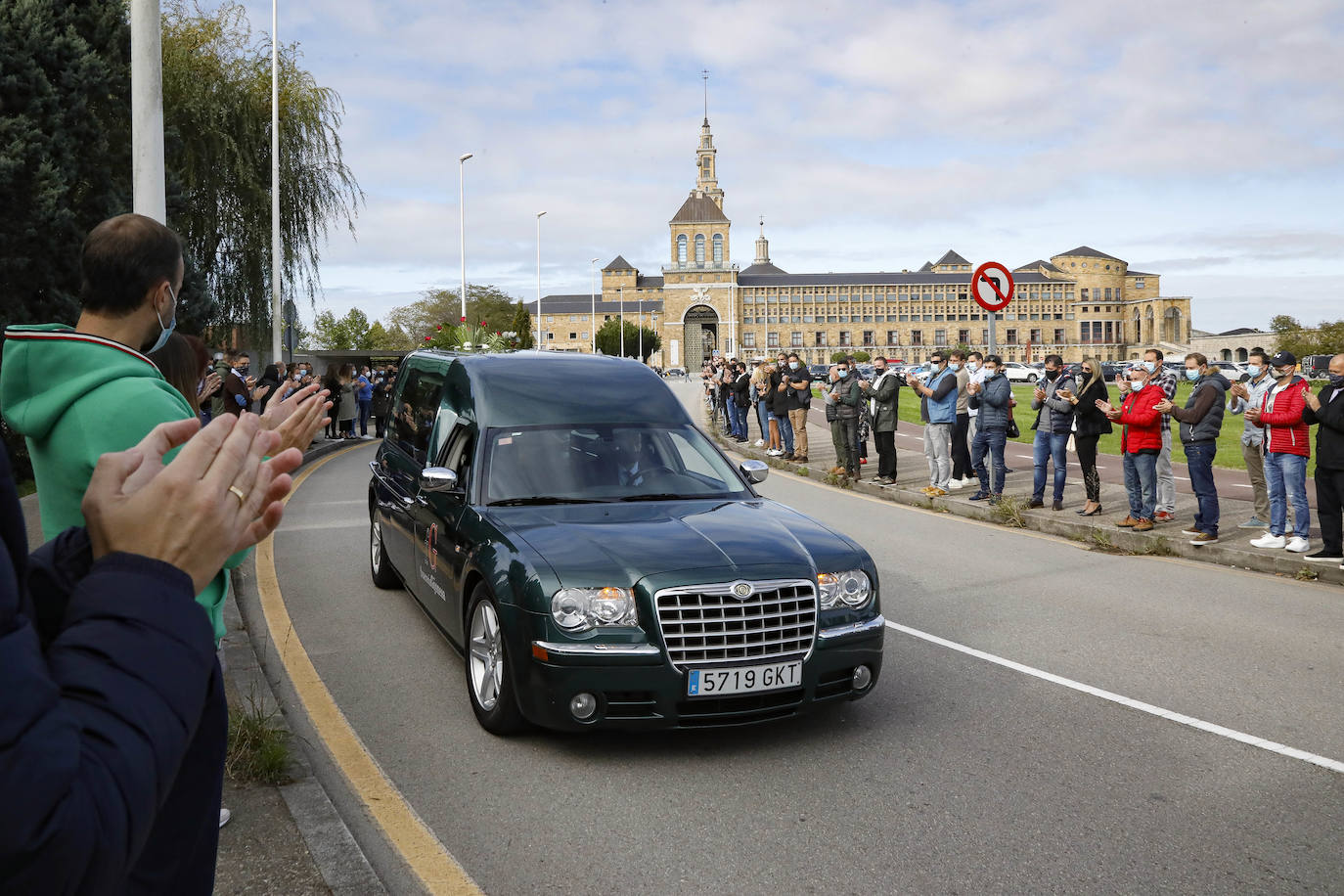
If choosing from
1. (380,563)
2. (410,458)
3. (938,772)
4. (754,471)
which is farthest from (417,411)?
(938,772)

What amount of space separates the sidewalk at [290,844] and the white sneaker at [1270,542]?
9.30 m

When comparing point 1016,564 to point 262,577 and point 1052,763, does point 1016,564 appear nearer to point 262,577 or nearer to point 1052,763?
point 1052,763

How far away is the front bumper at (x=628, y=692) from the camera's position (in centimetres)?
454

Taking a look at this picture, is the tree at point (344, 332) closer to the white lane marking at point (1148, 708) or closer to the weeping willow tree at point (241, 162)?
the weeping willow tree at point (241, 162)

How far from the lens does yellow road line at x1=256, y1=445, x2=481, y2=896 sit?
11.8ft

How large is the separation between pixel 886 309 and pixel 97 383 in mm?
182968

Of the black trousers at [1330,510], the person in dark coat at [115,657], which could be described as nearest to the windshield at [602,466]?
the person in dark coat at [115,657]

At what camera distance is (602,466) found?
6.13m

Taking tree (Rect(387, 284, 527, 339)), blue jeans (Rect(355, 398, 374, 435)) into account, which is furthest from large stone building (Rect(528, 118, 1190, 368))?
blue jeans (Rect(355, 398, 374, 435))

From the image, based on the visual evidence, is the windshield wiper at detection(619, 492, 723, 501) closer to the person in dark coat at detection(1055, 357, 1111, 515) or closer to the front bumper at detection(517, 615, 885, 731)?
the front bumper at detection(517, 615, 885, 731)

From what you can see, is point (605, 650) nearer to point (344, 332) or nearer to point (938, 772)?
point (938, 772)

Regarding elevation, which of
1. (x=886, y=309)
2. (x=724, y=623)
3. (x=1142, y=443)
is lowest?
(x=724, y=623)

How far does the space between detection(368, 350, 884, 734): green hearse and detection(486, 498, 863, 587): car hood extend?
12 mm

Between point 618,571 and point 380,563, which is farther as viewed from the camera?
point 380,563
